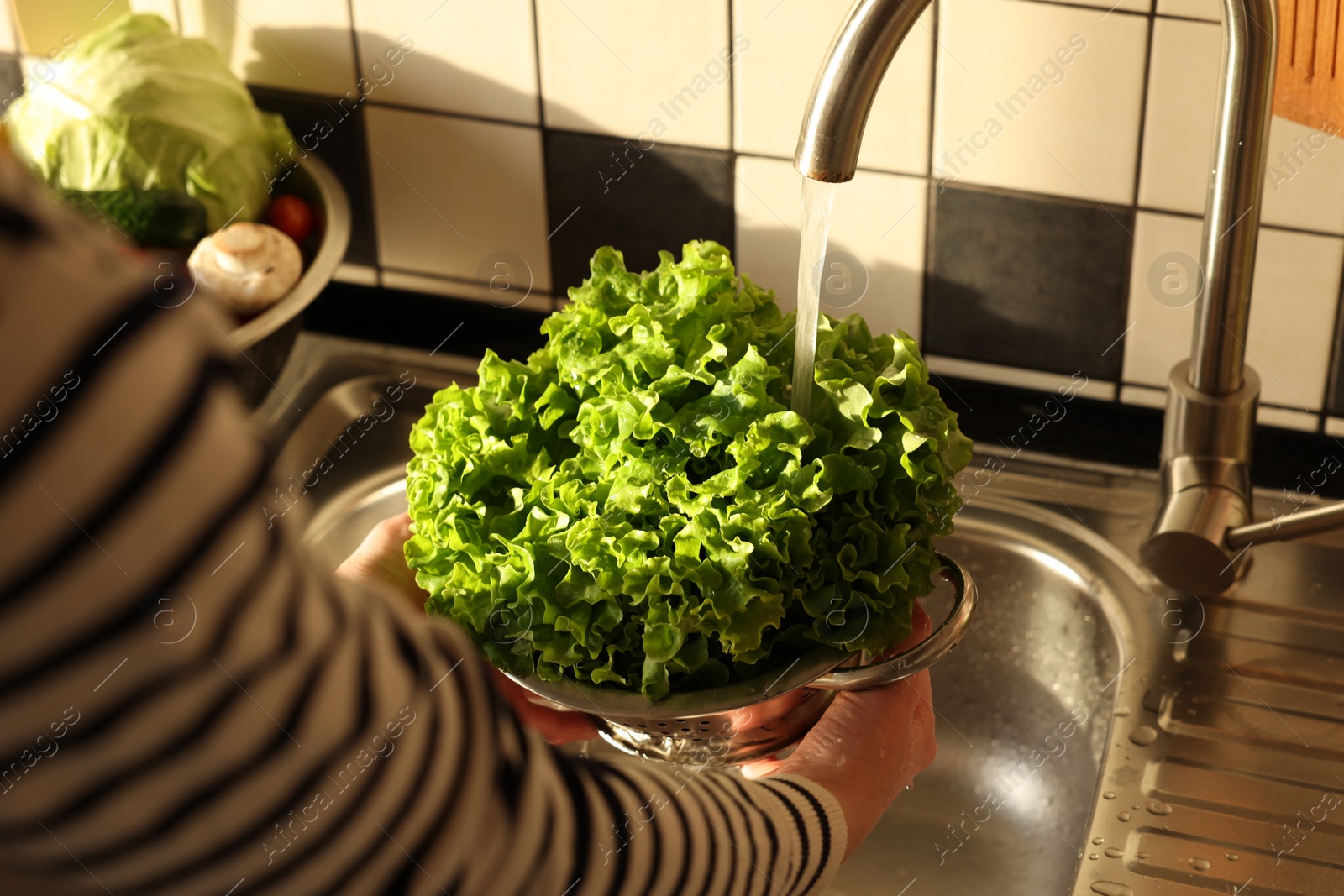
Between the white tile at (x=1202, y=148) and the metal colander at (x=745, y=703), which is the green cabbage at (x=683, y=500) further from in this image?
the white tile at (x=1202, y=148)

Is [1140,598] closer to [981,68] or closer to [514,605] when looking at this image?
[981,68]

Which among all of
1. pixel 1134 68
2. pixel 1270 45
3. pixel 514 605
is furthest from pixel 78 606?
pixel 1134 68

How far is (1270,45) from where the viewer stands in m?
0.73

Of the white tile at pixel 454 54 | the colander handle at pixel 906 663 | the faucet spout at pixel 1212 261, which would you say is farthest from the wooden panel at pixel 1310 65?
the white tile at pixel 454 54

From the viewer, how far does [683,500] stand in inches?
26.1

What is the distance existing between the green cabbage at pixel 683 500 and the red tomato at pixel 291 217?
0.42 m

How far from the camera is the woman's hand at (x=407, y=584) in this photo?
788 mm

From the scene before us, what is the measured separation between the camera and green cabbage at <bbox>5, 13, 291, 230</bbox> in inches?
40.9

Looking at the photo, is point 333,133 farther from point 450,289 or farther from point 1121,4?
point 1121,4

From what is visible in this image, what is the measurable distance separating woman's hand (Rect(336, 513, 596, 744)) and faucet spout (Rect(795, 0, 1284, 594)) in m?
0.36

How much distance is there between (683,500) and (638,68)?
0.48m

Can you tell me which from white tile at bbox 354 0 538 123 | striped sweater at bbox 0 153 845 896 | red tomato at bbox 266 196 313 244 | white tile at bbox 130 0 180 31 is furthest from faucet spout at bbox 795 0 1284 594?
white tile at bbox 130 0 180 31

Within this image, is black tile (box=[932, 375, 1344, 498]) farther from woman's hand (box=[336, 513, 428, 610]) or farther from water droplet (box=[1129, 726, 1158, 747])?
woman's hand (box=[336, 513, 428, 610])

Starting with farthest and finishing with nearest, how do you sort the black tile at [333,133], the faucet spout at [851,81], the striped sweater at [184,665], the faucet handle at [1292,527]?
the black tile at [333,133], the faucet handle at [1292,527], the faucet spout at [851,81], the striped sweater at [184,665]
